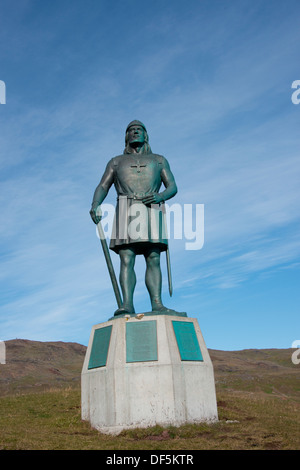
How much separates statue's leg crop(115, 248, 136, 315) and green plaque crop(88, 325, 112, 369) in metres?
0.42

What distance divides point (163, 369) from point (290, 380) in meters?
18.1

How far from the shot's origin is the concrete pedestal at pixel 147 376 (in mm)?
7438

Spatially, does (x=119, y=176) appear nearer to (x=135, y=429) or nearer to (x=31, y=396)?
(x=135, y=429)

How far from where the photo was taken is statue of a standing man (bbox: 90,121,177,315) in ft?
29.0

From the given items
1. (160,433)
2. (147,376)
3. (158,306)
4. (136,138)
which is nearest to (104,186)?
(136,138)

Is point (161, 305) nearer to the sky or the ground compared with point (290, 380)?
nearer to the sky

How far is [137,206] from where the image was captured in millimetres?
8969

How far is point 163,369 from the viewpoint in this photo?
7559 mm

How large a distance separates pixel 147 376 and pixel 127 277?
1.95 meters

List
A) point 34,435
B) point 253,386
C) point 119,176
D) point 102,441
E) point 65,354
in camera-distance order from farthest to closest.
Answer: point 65,354, point 253,386, point 119,176, point 34,435, point 102,441

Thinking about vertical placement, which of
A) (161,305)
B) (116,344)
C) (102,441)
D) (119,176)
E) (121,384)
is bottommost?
(102,441)

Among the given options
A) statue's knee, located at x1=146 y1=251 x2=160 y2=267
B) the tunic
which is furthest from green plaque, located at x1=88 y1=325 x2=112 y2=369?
the tunic

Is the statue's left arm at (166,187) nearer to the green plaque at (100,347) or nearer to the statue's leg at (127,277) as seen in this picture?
the statue's leg at (127,277)

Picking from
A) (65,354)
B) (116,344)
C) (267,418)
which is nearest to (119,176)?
(116,344)
